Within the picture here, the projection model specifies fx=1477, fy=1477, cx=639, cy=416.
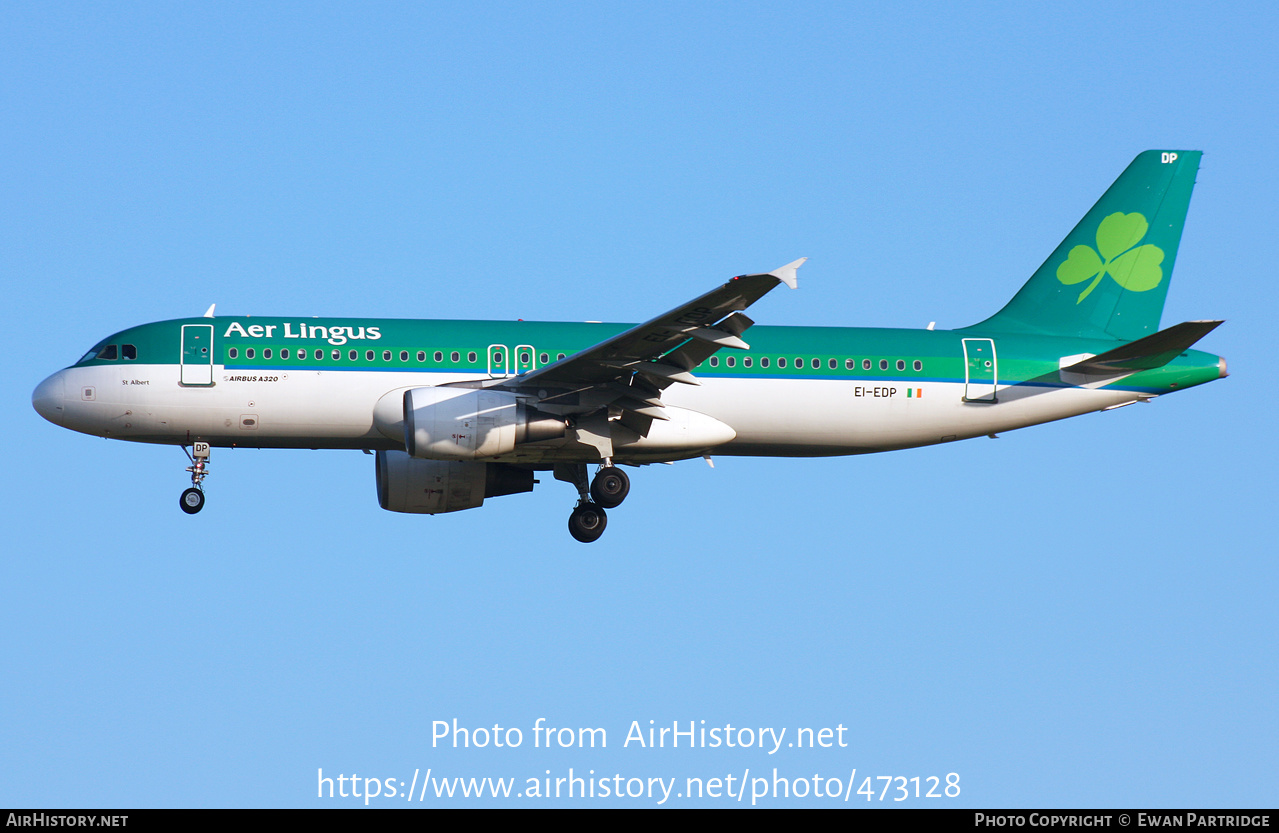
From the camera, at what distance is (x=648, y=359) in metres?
28.9

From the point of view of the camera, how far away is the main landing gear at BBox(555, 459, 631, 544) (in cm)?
3133

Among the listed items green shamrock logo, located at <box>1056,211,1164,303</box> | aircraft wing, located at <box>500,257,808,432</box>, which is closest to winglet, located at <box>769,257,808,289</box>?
aircraft wing, located at <box>500,257,808,432</box>

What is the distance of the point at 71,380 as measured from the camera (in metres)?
31.0

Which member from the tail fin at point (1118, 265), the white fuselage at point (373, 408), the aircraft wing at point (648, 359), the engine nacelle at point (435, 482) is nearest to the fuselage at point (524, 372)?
the white fuselage at point (373, 408)

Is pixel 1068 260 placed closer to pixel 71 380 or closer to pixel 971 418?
pixel 971 418

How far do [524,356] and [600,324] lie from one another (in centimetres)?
209

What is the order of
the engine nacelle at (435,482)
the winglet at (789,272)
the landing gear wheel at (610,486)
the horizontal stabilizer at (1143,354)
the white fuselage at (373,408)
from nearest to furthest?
the winglet at (789,272), the white fuselage at (373,408), the horizontal stabilizer at (1143,354), the landing gear wheel at (610,486), the engine nacelle at (435,482)

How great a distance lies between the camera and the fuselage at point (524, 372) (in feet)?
100

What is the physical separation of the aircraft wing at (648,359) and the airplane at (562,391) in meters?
0.05

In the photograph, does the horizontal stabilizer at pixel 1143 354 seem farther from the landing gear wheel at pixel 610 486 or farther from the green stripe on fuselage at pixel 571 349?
the landing gear wheel at pixel 610 486

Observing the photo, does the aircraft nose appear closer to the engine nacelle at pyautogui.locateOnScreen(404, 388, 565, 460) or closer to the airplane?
the airplane

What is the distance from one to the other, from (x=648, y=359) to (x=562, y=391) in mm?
1995

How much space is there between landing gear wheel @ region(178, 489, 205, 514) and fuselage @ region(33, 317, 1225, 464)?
1.16 metres

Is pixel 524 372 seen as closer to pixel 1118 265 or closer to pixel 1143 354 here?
pixel 1143 354
